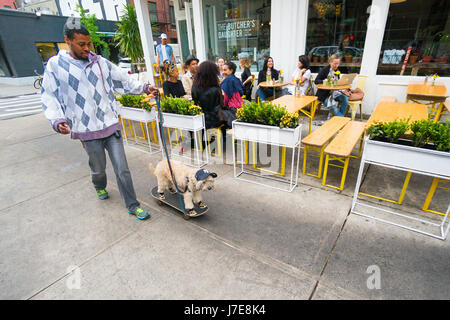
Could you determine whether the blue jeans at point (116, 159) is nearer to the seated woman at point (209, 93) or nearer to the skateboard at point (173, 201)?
the skateboard at point (173, 201)

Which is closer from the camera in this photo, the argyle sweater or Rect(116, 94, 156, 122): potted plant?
the argyle sweater

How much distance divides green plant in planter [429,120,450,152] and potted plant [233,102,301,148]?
140 cm

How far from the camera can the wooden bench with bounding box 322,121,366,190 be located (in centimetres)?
317

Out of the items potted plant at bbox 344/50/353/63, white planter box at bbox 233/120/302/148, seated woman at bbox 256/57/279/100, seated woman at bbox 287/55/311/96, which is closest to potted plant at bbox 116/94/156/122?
white planter box at bbox 233/120/302/148

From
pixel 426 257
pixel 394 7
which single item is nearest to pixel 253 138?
pixel 426 257

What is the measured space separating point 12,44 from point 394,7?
2320cm

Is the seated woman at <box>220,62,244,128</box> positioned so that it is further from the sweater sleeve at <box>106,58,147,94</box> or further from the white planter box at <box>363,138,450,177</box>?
the white planter box at <box>363,138,450,177</box>

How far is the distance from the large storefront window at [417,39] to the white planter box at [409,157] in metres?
4.86

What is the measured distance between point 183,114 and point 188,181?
177 cm

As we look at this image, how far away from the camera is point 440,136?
7.54 feet

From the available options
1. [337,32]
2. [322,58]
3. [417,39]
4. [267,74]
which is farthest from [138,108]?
[417,39]

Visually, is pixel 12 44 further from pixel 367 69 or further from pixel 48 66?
pixel 367 69

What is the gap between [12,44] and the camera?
17297 millimetres

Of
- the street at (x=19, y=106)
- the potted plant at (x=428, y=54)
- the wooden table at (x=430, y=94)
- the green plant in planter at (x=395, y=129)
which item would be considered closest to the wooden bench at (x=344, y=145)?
the green plant in planter at (x=395, y=129)
